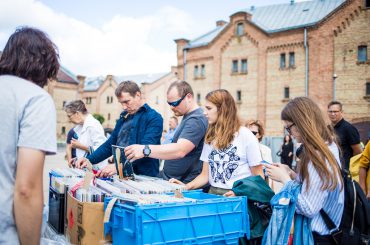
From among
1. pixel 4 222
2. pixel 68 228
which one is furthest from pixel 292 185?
pixel 4 222

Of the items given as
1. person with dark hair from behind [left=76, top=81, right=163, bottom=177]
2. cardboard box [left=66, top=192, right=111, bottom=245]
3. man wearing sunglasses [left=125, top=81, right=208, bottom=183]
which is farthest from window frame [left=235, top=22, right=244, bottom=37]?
cardboard box [left=66, top=192, right=111, bottom=245]

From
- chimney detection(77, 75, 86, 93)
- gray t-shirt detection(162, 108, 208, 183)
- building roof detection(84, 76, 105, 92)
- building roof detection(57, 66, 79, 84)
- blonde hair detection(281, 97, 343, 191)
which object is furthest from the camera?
building roof detection(84, 76, 105, 92)

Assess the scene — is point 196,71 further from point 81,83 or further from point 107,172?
point 107,172

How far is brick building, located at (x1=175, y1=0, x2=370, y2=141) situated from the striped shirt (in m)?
25.4

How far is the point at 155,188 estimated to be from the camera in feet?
9.11

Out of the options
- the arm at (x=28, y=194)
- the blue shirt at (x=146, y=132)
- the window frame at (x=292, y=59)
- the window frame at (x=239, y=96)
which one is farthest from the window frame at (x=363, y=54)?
the arm at (x=28, y=194)

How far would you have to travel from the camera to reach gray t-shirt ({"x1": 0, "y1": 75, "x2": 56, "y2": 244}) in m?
1.84

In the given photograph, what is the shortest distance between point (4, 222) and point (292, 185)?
1.94m

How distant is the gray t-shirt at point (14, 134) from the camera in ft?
6.03

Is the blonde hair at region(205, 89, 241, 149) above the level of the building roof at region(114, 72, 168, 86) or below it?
below

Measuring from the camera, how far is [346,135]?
20.7 ft

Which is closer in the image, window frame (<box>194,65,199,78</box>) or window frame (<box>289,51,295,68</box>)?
window frame (<box>289,51,295,68</box>)

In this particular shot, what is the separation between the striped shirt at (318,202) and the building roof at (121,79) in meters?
48.7

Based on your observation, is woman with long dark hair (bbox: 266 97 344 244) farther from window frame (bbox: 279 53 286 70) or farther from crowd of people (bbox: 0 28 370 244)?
window frame (bbox: 279 53 286 70)
